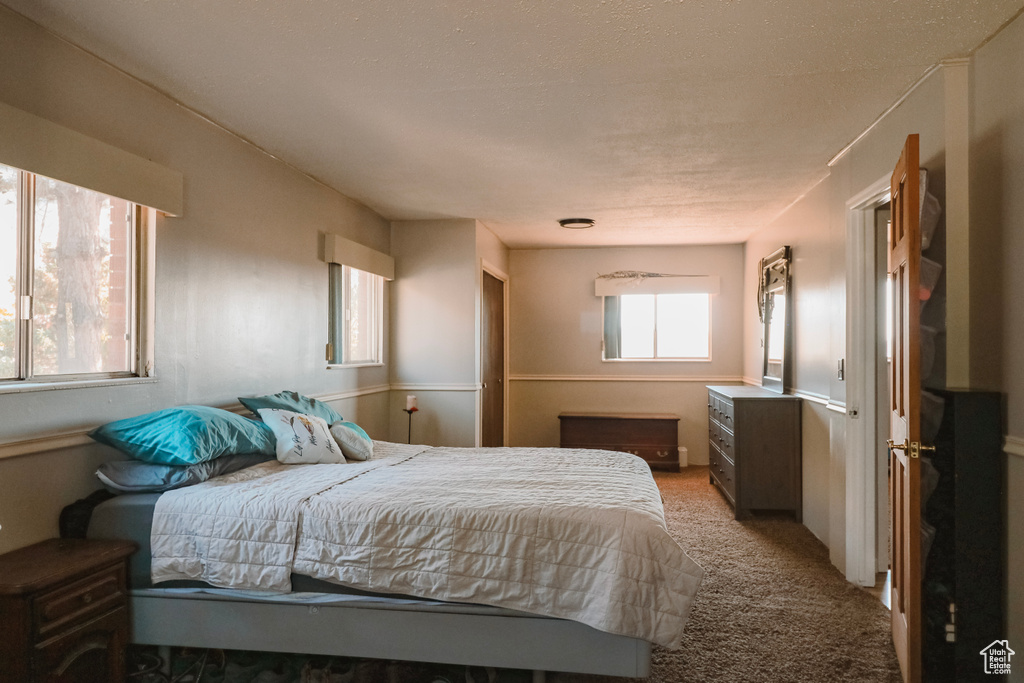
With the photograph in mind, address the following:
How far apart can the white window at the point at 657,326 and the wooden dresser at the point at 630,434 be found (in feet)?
2.83

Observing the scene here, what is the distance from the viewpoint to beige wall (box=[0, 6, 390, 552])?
2.25 m

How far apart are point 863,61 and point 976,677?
2.28 meters

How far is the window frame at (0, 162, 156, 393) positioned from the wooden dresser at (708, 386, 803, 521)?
379 cm

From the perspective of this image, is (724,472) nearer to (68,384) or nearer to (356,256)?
(356,256)

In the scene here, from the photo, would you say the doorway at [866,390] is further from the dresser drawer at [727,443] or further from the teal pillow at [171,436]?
Result: the teal pillow at [171,436]

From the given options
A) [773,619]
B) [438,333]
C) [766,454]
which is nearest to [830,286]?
[766,454]

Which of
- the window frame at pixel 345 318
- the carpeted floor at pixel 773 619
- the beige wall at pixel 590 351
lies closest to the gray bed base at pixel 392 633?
the carpeted floor at pixel 773 619

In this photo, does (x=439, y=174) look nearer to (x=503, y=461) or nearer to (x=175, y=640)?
(x=503, y=461)

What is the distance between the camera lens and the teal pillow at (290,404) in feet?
10.8

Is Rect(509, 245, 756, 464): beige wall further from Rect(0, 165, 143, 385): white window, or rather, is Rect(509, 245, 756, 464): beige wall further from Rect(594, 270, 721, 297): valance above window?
Rect(0, 165, 143, 385): white window

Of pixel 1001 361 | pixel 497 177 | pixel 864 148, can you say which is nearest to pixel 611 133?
pixel 497 177

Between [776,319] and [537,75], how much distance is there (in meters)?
3.58

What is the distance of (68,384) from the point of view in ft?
7.80

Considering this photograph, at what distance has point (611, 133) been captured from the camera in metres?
3.33
